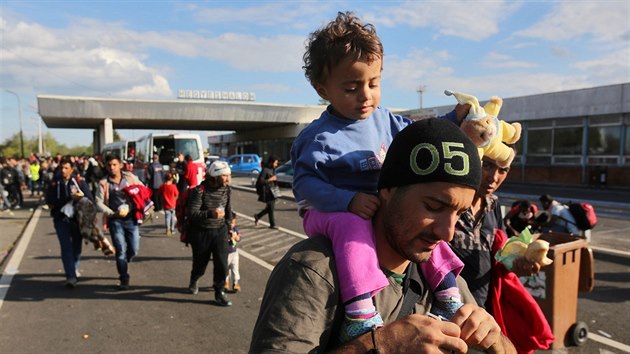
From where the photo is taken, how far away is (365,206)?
5.13 feet

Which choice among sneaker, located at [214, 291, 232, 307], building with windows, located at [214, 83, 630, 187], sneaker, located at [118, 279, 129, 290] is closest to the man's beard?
sneaker, located at [214, 291, 232, 307]

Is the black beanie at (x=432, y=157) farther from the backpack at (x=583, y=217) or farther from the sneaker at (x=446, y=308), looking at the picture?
the backpack at (x=583, y=217)

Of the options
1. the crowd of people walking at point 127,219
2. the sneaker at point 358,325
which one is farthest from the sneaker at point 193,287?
the sneaker at point 358,325

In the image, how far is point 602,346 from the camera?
472cm

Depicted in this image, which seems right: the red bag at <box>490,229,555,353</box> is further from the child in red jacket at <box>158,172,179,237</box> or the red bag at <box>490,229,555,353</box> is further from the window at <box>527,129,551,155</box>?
the window at <box>527,129,551,155</box>

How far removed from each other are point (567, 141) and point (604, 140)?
7.34 ft

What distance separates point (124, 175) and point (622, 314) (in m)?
7.45

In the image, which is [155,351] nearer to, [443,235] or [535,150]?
[443,235]

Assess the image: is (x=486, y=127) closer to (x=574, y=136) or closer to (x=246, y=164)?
(x=574, y=136)

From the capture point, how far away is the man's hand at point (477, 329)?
4.68ft

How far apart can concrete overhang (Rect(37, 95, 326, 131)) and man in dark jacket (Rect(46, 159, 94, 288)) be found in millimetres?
32469

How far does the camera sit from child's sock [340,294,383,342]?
1.37 metres

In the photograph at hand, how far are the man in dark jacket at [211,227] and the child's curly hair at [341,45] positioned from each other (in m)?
4.85

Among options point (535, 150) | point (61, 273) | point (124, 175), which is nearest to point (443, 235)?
point (124, 175)
